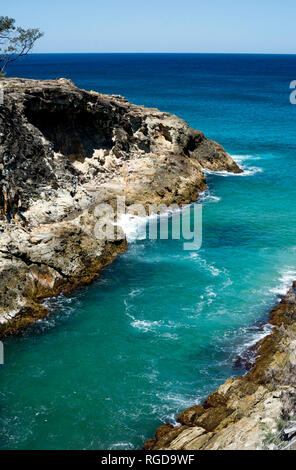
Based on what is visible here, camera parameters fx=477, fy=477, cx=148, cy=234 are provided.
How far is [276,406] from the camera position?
79.4ft

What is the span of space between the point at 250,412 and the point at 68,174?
31.0 meters

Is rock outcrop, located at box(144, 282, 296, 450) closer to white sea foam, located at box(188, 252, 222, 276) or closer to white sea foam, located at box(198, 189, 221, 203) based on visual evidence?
white sea foam, located at box(188, 252, 222, 276)

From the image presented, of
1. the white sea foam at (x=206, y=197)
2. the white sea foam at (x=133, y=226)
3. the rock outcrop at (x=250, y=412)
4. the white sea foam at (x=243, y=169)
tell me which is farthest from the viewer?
the white sea foam at (x=243, y=169)

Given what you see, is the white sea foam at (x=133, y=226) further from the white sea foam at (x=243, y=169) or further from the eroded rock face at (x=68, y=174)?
the white sea foam at (x=243, y=169)

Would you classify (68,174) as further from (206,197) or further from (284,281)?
(284,281)

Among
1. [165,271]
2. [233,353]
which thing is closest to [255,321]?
[233,353]

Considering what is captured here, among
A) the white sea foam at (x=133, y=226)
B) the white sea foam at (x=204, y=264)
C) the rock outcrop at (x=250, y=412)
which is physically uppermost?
the white sea foam at (x=133, y=226)

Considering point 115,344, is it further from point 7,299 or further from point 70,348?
point 7,299

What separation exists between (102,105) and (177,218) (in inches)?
654

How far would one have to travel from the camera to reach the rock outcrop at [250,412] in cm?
2170

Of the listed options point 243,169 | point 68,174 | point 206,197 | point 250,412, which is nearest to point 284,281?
point 250,412

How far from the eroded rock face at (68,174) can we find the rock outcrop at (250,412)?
15203 mm

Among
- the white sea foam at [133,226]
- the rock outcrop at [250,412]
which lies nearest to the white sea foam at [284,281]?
the rock outcrop at [250,412]

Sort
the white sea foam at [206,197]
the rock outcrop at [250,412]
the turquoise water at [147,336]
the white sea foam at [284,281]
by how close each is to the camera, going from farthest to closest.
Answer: the white sea foam at [206,197] < the white sea foam at [284,281] < the turquoise water at [147,336] < the rock outcrop at [250,412]
